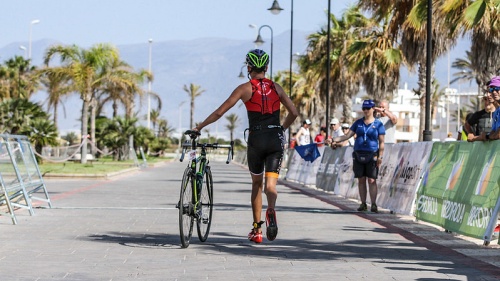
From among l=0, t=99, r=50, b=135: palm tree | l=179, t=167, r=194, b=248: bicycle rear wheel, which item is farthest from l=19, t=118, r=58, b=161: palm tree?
l=179, t=167, r=194, b=248: bicycle rear wheel

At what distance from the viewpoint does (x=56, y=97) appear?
59062 millimetres

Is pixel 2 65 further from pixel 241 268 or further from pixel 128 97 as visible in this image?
pixel 241 268

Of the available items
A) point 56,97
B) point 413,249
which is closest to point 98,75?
point 56,97

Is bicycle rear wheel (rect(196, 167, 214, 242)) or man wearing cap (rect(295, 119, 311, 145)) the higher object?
man wearing cap (rect(295, 119, 311, 145))

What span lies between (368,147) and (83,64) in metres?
41.9

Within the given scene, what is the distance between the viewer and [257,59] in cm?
1176

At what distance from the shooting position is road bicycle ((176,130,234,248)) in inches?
443

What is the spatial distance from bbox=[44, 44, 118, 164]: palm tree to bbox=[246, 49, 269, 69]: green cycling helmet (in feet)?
151

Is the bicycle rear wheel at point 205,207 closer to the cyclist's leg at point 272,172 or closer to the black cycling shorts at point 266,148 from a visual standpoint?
the black cycling shorts at point 266,148

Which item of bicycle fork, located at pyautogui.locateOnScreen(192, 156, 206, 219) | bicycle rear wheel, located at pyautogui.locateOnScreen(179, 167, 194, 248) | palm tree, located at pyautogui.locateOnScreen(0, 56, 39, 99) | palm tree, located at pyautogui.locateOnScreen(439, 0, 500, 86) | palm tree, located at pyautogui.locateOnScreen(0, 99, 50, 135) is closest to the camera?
bicycle rear wheel, located at pyautogui.locateOnScreen(179, 167, 194, 248)

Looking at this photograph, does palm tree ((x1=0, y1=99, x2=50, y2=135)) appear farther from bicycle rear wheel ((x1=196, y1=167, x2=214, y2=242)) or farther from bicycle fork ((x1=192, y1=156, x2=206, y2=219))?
bicycle fork ((x1=192, y1=156, x2=206, y2=219))

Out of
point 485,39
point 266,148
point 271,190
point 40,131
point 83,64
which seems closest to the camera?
point 266,148

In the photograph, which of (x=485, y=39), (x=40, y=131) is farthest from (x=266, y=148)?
(x=40, y=131)

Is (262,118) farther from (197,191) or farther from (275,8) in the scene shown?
(275,8)
